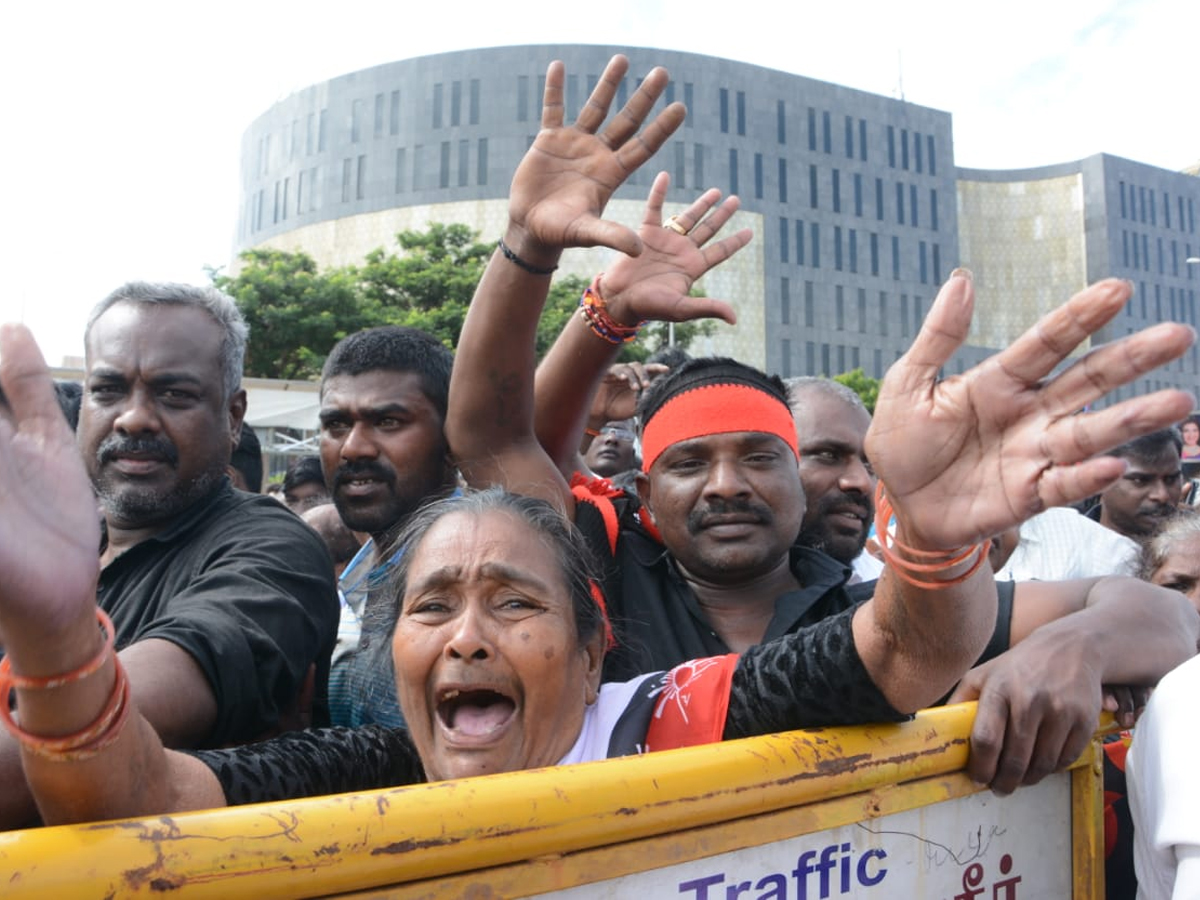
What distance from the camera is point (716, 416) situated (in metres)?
2.51

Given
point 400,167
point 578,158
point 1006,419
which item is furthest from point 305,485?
point 400,167

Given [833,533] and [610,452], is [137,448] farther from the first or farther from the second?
[610,452]

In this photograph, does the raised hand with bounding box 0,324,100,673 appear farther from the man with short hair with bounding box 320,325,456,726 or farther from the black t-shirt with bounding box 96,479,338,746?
the man with short hair with bounding box 320,325,456,726

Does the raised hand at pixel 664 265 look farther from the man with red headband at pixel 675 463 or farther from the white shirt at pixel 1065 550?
the white shirt at pixel 1065 550

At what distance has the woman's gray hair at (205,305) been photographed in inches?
93.7

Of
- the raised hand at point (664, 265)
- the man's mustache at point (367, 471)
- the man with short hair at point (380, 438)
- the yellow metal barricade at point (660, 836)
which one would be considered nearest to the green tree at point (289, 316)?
the man with short hair at point (380, 438)

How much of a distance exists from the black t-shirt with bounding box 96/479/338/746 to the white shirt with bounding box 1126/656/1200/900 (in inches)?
58.3

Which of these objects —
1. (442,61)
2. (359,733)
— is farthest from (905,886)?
(442,61)

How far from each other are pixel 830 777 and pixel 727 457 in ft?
3.56

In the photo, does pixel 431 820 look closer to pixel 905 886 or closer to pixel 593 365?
pixel 905 886

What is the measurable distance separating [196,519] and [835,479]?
1.97 m

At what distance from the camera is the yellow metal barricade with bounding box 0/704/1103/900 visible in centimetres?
102

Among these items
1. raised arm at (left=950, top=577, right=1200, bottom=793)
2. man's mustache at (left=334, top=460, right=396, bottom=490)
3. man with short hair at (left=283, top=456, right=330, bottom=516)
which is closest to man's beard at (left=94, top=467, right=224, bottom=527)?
man's mustache at (left=334, top=460, right=396, bottom=490)

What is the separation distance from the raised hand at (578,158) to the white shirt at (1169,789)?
1502 mm
